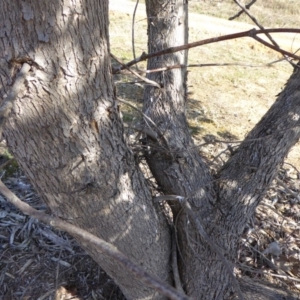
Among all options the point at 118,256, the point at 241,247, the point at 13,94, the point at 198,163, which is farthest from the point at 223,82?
the point at 118,256

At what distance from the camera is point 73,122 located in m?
1.44

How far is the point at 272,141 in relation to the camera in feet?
7.35

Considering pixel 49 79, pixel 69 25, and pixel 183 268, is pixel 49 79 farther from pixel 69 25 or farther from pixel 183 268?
pixel 183 268

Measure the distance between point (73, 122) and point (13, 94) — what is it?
12.7 inches

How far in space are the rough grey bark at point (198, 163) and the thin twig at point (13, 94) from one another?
967mm

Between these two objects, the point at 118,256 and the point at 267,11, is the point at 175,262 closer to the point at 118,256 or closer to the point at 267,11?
the point at 118,256

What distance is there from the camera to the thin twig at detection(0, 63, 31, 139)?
1.09 m

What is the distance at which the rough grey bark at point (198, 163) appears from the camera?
2188mm

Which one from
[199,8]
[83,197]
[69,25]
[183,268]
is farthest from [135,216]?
[199,8]

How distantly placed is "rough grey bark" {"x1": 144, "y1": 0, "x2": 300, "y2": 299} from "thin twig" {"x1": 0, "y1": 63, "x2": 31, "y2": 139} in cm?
97

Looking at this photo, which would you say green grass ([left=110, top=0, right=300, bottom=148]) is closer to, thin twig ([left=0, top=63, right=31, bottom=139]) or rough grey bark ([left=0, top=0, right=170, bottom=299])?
rough grey bark ([left=0, top=0, right=170, bottom=299])

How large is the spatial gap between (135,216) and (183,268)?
0.68 meters

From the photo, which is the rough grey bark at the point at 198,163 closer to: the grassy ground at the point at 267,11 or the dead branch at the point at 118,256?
the dead branch at the point at 118,256

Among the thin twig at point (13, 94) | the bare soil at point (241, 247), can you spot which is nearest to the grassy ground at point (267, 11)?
the bare soil at point (241, 247)
